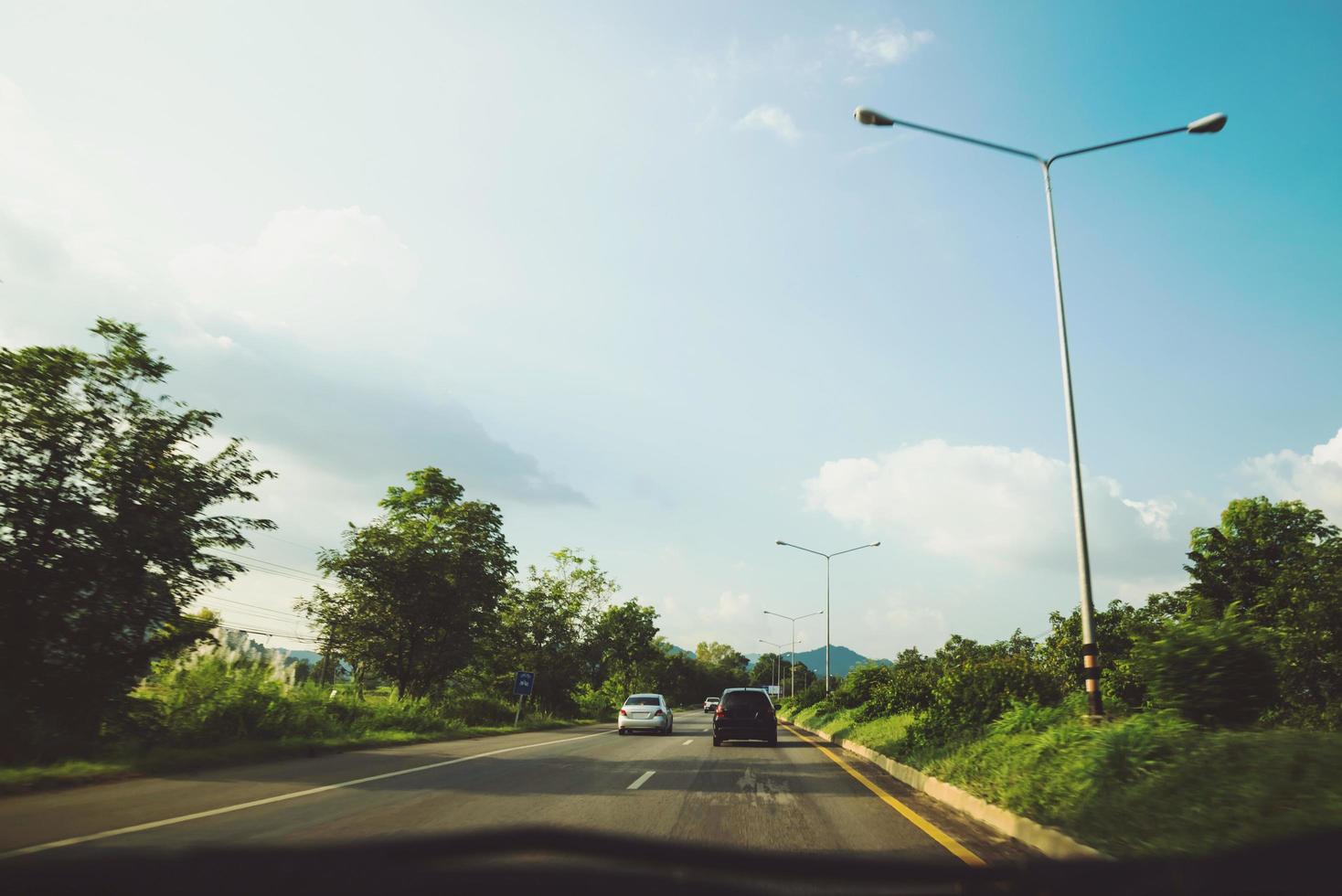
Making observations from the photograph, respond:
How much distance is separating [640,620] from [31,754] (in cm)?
8583

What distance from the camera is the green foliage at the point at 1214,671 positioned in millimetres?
7938

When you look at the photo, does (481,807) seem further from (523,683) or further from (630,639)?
(630,639)

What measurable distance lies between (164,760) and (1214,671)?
14.1 m

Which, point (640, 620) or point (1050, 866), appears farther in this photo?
point (640, 620)

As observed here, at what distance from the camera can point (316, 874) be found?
5.56 ft

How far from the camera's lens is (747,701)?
2092 centimetres

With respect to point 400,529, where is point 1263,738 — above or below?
below

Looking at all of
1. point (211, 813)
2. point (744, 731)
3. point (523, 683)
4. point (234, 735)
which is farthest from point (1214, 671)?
point (523, 683)

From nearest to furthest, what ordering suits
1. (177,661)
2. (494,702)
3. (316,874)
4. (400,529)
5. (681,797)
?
(316,874)
(681,797)
(177,661)
(400,529)
(494,702)

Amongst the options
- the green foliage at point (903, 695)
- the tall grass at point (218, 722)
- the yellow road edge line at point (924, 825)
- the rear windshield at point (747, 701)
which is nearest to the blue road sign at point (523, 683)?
the tall grass at point (218, 722)

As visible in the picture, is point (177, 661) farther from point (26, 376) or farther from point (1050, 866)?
point (1050, 866)

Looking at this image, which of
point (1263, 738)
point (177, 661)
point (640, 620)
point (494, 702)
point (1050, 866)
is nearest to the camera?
point (1050, 866)

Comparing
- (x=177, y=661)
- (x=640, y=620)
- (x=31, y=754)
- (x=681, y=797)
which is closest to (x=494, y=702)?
(x=177, y=661)

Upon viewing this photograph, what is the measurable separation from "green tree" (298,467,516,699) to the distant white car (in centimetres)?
710
